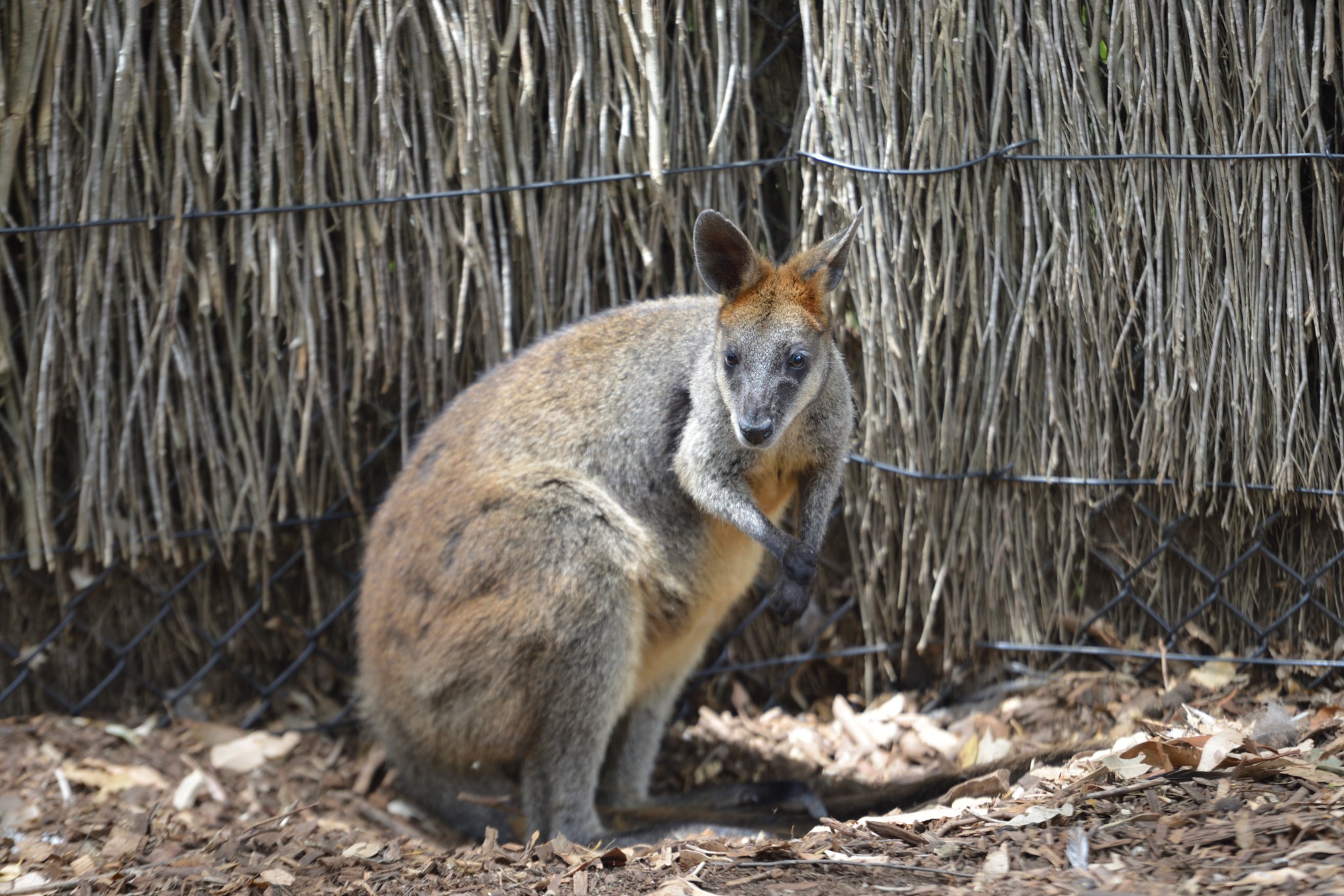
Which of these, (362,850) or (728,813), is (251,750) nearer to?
(362,850)

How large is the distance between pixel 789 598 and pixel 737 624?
5.48 feet

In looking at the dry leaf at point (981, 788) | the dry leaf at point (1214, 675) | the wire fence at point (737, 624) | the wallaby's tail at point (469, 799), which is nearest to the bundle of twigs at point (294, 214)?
the wire fence at point (737, 624)

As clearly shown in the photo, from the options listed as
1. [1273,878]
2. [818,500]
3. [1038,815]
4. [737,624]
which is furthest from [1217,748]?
[737,624]

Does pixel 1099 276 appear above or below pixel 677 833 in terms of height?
above

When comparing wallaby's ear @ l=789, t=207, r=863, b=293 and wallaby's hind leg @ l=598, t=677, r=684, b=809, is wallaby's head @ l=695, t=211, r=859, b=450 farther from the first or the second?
wallaby's hind leg @ l=598, t=677, r=684, b=809

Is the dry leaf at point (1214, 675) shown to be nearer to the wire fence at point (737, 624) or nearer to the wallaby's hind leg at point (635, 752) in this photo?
the wire fence at point (737, 624)

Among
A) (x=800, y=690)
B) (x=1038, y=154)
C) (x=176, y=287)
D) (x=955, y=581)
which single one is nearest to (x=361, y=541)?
(x=176, y=287)

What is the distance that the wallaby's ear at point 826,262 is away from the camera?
370 cm

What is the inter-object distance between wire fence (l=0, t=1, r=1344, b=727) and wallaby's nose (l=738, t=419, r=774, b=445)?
1356mm

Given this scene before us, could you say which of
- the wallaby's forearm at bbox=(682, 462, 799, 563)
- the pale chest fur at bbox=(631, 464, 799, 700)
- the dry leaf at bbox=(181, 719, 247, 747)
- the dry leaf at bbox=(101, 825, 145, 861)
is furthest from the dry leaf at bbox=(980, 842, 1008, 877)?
the dry leaf at bbox=(181, 719, 247, 747)

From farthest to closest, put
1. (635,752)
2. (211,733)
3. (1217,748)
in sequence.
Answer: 1. (211,733)
2. (635,752)
3. (1217,748)

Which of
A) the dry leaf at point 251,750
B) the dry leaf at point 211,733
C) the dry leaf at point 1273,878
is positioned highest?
the dry leaf at point 1273,878

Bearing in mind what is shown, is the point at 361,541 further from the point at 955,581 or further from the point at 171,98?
the point at 955,581

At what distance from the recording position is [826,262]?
3.72 meters
